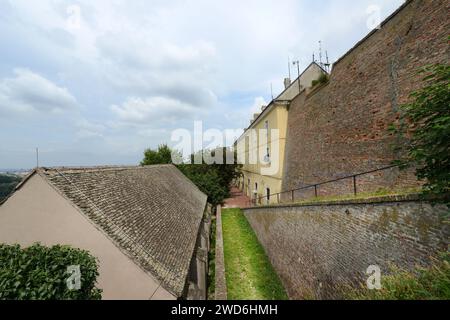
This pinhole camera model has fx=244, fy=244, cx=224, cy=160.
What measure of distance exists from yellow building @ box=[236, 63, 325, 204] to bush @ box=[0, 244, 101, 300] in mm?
17434

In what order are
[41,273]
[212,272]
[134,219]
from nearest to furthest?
[41,273]
[134,219]
[212,272]

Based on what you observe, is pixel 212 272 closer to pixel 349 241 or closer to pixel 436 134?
pixel 349 241

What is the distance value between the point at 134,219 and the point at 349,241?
7.17 meters

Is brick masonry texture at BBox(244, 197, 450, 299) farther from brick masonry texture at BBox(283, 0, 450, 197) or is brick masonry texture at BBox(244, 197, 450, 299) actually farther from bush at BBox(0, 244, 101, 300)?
bush at BBox(0, 244, 101, 300)

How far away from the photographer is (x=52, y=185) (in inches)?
283

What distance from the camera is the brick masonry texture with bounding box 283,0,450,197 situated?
23.7ft

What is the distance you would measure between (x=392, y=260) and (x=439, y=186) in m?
2.49

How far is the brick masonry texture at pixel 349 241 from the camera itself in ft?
14.9

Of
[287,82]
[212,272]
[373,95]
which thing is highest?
[287,82]

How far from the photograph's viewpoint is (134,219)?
29.6 ft

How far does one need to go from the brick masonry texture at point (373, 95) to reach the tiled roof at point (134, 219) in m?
7.45

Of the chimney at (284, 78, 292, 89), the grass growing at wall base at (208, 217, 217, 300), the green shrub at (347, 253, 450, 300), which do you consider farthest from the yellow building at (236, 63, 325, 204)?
the green shrub at (347, 253, 450, 300)

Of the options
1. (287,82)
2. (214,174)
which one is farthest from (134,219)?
(287,82)
